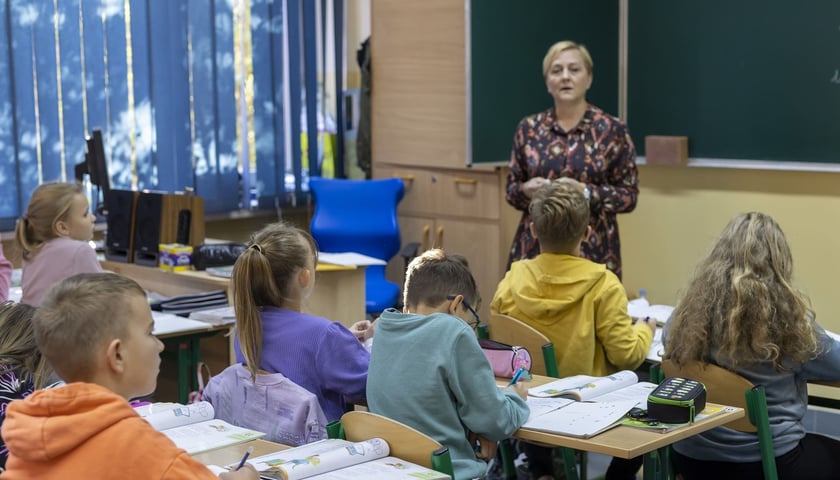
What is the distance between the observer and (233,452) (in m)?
2.41

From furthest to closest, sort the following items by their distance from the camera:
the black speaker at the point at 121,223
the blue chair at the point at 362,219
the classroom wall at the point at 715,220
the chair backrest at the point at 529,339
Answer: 1. the blue chair at the point at 362,219
2. the black speaker at the point at 121,223
3. the classroom wall at the point at 715,220
4. the chair backrest at the point at 529,339

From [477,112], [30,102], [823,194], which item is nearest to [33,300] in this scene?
[30,102]

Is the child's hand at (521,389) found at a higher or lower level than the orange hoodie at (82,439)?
lower

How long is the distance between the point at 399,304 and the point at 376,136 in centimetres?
115

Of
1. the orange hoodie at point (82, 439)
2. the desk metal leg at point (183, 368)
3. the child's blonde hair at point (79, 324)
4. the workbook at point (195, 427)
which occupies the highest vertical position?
the child's blonde hair at point (79, 324)

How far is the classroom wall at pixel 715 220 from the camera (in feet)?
16.4

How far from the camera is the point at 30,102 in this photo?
5375mm

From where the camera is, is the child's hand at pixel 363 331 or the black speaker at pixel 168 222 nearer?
the child's hand at pixel 363 331

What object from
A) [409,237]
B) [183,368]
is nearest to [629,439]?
[183,368]

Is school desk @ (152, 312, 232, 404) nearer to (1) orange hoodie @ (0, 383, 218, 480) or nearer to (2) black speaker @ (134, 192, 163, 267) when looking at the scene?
(2) black speaker @ (134, 192, 163, 267)

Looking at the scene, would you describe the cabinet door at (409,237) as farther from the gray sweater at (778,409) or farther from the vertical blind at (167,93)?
the gray sweater at (778,409)

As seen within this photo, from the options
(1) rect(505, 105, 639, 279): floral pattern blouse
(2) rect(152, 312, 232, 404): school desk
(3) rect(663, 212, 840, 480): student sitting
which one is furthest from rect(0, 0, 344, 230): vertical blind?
(3) rect(663, 212, 840, 480): student sitting

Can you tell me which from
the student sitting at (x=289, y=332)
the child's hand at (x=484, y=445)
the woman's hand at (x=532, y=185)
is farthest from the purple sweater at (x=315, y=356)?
the woman's hand at (x=532, y=185)

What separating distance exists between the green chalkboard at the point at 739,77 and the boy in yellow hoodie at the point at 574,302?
1978 millimetres
